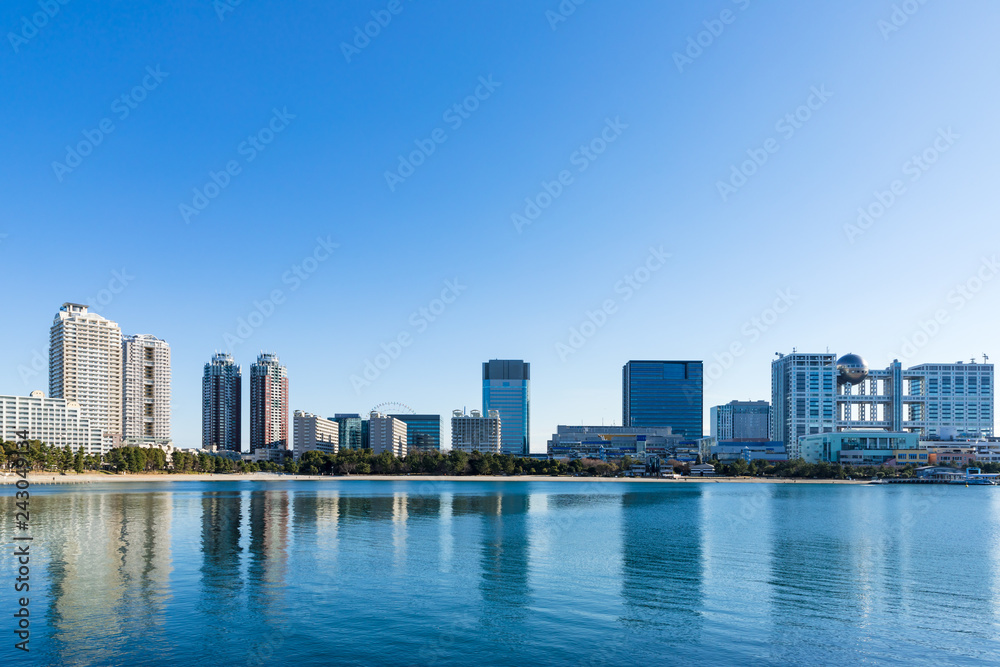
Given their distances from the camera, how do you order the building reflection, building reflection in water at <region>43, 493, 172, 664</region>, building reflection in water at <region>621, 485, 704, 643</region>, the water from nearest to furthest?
the water < building reflection in water at <region>43, 493, 172, 664</region> < the building reflection < building reflection in water at <region>621, 485, 704, 643</region>

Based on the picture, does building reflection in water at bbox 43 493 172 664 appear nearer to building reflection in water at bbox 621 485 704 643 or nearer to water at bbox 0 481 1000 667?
water at bbox 0 481 1000 667

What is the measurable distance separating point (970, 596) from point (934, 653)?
50.9ft

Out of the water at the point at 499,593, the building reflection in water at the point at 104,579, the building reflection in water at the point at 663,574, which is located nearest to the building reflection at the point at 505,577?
the water at the point at 499,593

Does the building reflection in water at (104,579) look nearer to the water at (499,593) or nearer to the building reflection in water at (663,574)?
the water at (499,593)

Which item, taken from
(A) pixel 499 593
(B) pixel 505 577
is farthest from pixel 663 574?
(A) pixel 499 593

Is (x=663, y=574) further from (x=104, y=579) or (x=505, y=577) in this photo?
(x=104, y=579)

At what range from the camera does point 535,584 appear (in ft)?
151

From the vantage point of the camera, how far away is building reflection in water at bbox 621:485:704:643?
37.1 metres

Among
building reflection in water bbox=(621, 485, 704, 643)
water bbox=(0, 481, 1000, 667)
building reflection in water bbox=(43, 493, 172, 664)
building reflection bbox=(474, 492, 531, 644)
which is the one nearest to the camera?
water bbox=(0, 481, 1000, 667)

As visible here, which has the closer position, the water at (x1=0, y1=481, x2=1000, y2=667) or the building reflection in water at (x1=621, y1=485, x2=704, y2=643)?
the water at (x1=0, y1=481, x2=1000, y2=667)

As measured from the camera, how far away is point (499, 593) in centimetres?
4325

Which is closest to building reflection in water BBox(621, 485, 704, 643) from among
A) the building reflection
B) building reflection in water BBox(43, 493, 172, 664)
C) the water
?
the water

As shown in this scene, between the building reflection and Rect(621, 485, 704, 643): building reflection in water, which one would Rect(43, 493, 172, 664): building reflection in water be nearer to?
the building reflection

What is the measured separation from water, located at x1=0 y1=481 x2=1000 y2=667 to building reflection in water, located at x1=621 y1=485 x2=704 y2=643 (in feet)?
0.71
